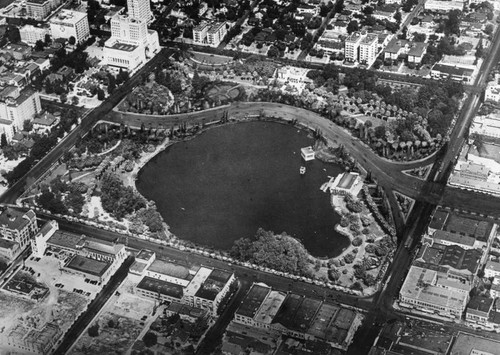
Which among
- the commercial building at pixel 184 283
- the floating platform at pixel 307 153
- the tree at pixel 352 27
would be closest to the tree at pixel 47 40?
the tree at pixel 352 27

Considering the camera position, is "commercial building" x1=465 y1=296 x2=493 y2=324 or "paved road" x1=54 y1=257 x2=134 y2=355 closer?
"paved road" x1=54 y1=257 x2=134 y2=355

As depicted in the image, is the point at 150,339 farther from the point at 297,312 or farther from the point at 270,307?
the point at 297,312

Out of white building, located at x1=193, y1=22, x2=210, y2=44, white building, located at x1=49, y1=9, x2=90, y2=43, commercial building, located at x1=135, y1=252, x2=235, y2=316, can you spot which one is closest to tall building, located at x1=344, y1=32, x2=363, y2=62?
white building, located at x1=193, y1=22, x2=210, y2=44

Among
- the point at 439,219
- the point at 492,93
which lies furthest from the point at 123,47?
the point at 439,219

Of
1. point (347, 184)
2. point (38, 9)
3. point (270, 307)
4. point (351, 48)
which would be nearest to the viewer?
point (270, 307)

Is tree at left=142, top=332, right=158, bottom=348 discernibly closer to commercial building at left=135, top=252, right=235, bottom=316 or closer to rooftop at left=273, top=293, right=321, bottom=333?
commercial building at left=135, top=252, right=235, bottom=316

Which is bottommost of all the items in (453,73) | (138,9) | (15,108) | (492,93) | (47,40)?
(47,40)
